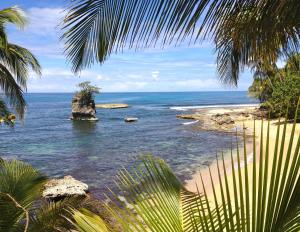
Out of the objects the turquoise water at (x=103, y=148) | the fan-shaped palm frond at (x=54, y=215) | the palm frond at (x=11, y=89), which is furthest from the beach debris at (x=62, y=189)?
the fan-shaped palm frond at (x=54, y=215)

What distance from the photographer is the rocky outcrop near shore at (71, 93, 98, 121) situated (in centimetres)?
5569

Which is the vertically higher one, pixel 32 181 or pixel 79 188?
pixel 32 181

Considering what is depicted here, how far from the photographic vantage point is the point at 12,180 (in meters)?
4.18

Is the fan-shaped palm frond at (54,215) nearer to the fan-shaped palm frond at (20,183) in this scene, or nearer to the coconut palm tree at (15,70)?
the fan-shaped palm frond at (20,183)

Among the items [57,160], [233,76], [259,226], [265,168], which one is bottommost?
[57,160]

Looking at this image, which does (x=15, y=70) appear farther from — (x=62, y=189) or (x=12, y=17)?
(x=62, y=189)

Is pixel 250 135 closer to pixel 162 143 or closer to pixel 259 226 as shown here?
pixel 162 143

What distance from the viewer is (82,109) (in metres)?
56.2

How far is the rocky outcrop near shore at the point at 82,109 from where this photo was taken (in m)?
55.7

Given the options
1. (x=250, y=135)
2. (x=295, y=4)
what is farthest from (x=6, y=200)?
(x=250, y=135)

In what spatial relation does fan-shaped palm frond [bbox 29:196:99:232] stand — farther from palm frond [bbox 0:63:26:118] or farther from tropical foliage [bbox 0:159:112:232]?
palm frond [bbox 0:63:26:118]

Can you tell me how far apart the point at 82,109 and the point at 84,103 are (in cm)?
106

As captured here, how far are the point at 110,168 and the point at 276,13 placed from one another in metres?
20.3

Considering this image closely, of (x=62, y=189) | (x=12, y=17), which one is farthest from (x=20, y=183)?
(x=62, y=189)
